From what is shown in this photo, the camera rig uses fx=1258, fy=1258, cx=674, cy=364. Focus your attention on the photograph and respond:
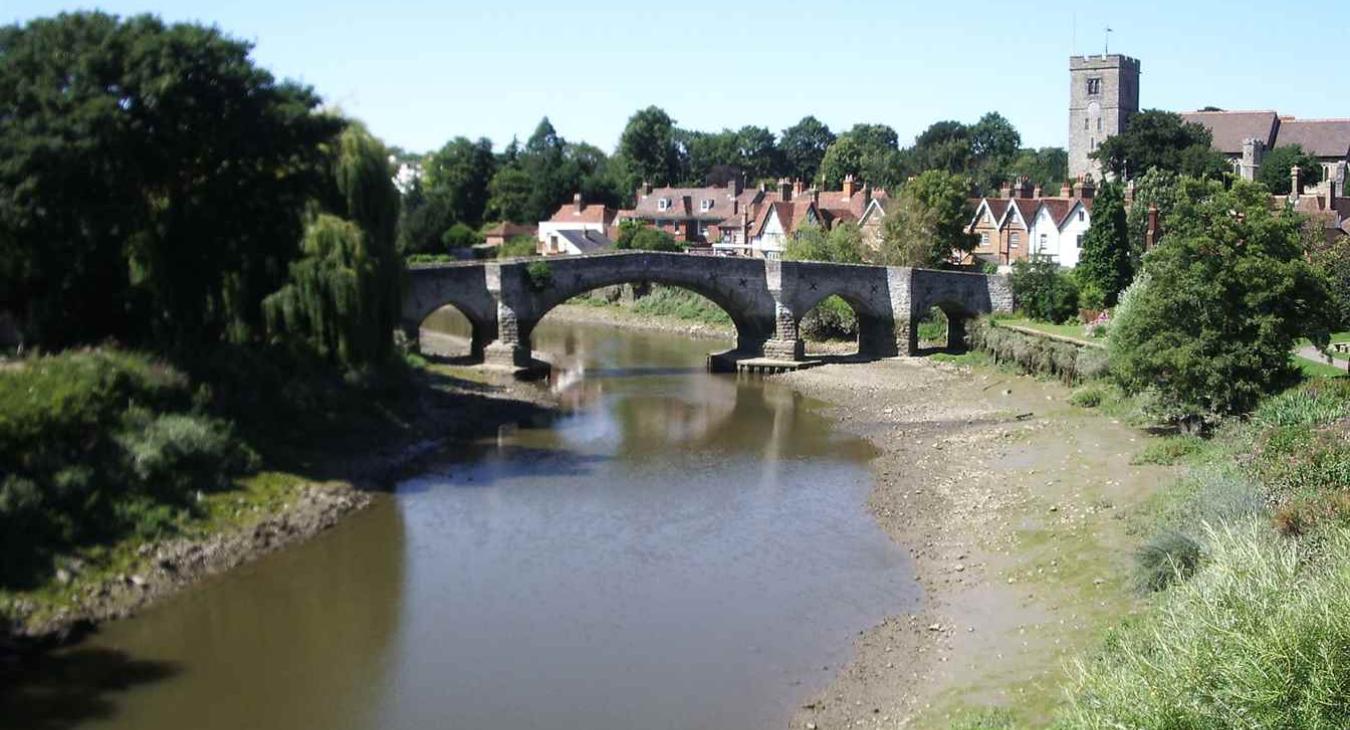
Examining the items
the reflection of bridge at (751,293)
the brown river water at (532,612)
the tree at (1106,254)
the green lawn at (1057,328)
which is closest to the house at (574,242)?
the reflection of bridge at (751,293)

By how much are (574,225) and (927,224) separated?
3225 centimetres

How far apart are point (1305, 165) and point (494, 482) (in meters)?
61.5

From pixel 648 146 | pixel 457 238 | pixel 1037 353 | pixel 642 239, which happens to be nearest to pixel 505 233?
pixel 457 238

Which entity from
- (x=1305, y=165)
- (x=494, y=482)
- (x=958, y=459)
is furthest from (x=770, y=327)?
(x=1305, y=165)

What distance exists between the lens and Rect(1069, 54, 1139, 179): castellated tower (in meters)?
90.6

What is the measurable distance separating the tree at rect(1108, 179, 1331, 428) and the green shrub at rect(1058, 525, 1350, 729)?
1696cm

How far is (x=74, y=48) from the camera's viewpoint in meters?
26.2

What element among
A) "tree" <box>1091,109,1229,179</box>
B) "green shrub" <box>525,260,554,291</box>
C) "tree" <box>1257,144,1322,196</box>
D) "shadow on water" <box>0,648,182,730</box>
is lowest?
"shadow on water" <box>0,648,182,730</box>

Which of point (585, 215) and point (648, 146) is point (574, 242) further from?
point (648, 146)

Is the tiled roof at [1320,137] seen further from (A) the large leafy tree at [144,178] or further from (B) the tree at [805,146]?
(A) the large leafy tree at [144,178]

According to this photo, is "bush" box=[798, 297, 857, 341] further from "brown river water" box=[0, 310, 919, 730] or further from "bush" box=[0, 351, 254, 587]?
"bush" box=[0, 351, 254, 587]

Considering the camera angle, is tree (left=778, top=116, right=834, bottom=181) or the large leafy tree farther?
tree (left=778, top=116, right=834, bottom=181)

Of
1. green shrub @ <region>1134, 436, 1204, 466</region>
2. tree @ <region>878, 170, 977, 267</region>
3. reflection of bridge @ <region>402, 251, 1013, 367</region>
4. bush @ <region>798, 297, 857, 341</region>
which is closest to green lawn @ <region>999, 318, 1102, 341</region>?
reflection of bridge @ <region>402, 251, 1013, 367</region>

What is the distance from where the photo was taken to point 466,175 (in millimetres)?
95250
